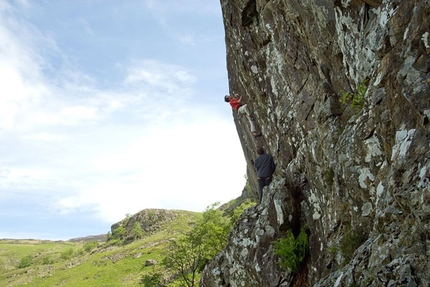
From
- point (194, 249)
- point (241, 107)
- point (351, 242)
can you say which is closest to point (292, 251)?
point (351, 242)

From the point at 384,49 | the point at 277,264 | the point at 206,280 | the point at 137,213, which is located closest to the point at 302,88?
the point at 384,49

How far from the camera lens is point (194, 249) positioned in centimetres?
4116

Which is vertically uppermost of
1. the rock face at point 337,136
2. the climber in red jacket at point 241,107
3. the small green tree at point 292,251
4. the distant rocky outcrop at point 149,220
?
the distant rocky outcrop at point 149,220

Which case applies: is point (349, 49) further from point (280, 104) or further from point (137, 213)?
point (137, 213)

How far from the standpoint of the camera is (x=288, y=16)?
18.8 m

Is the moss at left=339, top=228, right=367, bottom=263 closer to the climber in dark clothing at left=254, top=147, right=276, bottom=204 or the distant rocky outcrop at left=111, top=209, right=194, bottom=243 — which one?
the climber in dark clothing at left=254, top=147, right=276, bottom=204

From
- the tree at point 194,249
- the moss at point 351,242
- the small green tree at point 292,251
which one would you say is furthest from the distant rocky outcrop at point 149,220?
the moss at point 351,242

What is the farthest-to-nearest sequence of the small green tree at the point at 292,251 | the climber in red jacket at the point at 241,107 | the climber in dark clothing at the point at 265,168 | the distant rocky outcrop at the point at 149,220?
the distant rocky outcrop at the point at 149,220 < the climber in red jacket at the point at 241,107 < the climber in dark clothing at the point at 265,168 < the small green tree at the point at 292,251

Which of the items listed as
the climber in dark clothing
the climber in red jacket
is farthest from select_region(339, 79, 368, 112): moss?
the climber in red jacket

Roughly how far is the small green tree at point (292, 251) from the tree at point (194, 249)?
22.6m

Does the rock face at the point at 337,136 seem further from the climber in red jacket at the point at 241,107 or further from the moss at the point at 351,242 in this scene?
the climber in red jacket at the point at 241,107

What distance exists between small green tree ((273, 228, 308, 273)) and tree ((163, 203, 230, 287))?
22.6 m

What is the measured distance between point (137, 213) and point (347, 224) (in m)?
126

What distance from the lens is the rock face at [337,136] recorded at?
27.5ft
